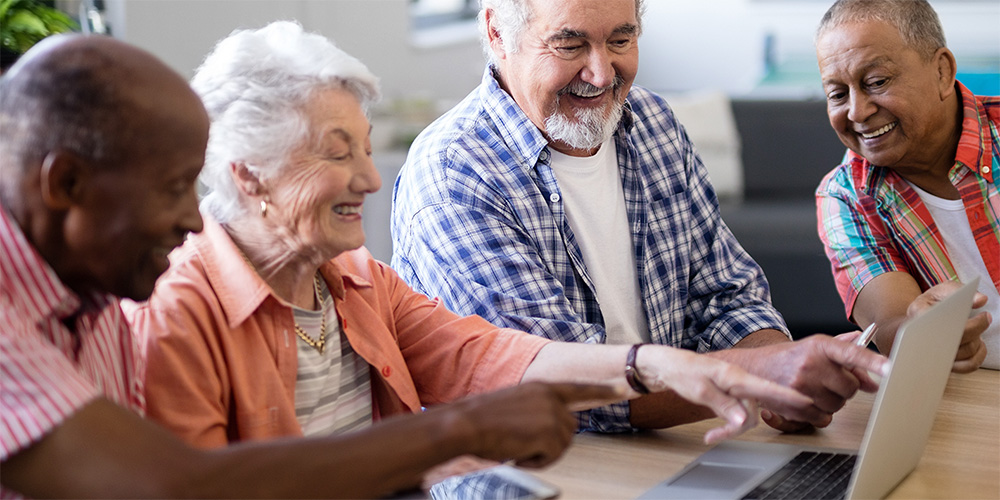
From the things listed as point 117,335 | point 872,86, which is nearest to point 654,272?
point 872,86

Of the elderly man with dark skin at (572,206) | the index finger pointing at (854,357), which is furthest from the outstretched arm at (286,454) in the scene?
the elderly man with dark skin at (572,206)

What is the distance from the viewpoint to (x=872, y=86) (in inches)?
70.9

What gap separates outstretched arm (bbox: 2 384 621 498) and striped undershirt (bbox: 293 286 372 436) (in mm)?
372

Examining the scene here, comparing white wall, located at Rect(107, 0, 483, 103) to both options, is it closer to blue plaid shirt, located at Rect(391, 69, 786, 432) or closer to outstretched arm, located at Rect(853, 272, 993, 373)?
blue plaid shirt, located at Rect(391, 69, 786, 432)

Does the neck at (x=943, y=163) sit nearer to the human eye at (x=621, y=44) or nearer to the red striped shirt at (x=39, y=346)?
the human eye at (x=621, y=44)

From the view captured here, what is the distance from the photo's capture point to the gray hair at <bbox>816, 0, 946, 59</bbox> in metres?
1.76

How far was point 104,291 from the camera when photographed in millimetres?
893

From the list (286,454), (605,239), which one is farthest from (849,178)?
(286,454)

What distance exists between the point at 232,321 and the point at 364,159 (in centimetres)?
26

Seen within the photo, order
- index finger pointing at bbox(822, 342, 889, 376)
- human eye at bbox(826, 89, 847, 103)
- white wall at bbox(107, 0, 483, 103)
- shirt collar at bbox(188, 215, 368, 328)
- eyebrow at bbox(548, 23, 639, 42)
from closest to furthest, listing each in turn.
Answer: shirt collar at bbox(188, 215, 368, 328), index finger pointing at bbox(822, 342, 889, 376), eyebrow at bbox(548, 23, 639, 42), human eye at bbox(826, 89, 847, 103), white wall at bbox(107, 0, 483, 103)

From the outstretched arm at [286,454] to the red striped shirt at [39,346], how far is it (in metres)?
0.02

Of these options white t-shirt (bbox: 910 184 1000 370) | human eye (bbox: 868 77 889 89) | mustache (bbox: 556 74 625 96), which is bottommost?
white t-shirt (bbox: 910 184 1000 370)

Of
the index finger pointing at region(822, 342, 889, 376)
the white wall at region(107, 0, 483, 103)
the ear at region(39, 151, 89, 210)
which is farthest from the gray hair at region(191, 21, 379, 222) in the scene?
the white wall at region(107, 0, 483, 103)

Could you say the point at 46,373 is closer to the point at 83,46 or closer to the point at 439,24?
the point at 83,46
